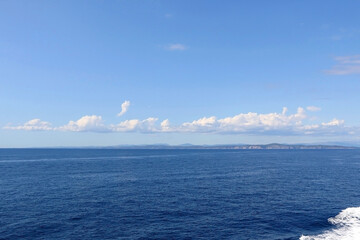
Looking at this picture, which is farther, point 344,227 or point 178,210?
point 178,210

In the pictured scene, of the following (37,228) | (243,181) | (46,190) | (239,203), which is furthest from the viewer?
(243,181)

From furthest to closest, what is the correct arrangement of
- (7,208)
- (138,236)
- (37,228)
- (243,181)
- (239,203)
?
1. (243,181)
2. (239,203)
3. (7,208)
4. (37,228)
5. (138,236)

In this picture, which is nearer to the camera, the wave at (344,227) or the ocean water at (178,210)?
the wave at (344,227)

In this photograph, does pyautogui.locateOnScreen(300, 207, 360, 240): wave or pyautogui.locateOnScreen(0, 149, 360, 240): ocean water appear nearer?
pyautogui.locateOnScreen(300, 207, 360, 240): wave

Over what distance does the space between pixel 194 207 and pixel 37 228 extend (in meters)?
40.3

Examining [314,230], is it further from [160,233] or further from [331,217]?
[160,233]

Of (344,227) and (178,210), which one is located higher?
(178,210)

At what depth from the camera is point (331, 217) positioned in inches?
2712

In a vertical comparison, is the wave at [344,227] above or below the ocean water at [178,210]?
below

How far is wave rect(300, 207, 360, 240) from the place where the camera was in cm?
5588

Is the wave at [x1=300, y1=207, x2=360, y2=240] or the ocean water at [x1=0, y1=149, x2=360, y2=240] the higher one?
the ocean water at [x1=0, y1=149, x2=360, y2=240]

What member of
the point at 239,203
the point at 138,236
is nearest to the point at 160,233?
the point at 138,236

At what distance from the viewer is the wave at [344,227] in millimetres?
55875

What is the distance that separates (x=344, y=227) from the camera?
6197 cm
